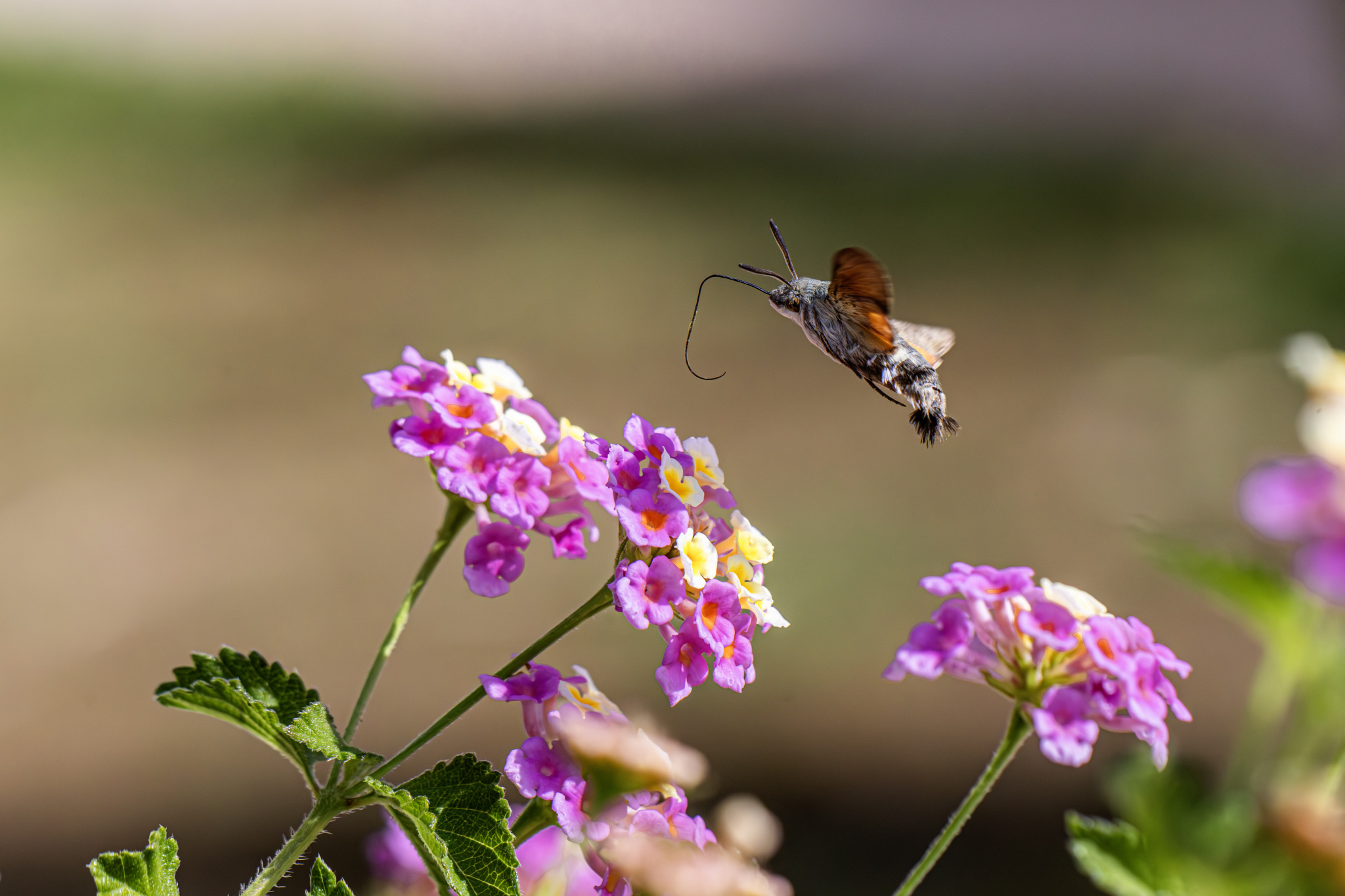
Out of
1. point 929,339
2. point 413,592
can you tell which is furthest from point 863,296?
point 413,592

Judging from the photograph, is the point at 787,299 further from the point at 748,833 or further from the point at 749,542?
the point at 748,833

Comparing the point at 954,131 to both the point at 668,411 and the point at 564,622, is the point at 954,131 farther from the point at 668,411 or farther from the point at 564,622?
the point at 564,622

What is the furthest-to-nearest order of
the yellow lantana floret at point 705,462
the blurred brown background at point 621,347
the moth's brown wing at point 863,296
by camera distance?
the blurred brown background at point 621,347
the moth's brown wing at point 863,296
the yellow lantana floret at point 705,462

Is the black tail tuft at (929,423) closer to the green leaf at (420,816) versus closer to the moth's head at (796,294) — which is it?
the moth's head at (796,294)

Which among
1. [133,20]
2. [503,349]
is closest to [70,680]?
[503,349]

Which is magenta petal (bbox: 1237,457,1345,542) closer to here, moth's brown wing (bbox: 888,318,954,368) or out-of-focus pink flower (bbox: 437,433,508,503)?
out-of-focus pink flower (bbox: 437,433,508,503)

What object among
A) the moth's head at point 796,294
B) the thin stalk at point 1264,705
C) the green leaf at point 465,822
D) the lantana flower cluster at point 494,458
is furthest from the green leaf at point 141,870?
the thin stalk at point 1264,705

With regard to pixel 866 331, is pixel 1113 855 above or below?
below
